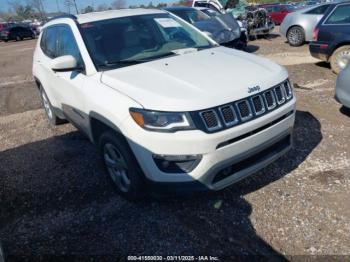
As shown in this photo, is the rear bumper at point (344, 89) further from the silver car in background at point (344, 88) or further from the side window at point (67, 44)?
the side window at point (67, 44)

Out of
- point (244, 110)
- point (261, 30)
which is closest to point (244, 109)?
point (244, 110)

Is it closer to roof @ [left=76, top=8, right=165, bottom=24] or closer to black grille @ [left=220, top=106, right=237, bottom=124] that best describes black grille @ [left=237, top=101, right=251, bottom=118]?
black grille @ [left=220, top=106, right=237, bottom=124]

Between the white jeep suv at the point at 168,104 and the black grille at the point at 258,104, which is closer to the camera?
the white jeep suv at the point at 168,104

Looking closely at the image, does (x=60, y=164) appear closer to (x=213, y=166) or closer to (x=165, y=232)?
(x=165, y=232)

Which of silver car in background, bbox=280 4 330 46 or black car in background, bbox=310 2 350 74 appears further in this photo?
silver car in background, bbox=280 4 330 46

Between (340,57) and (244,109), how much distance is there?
19.3ft

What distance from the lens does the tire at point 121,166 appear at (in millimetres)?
3170

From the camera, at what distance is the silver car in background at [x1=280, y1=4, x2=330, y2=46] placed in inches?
475

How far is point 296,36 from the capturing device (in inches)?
496

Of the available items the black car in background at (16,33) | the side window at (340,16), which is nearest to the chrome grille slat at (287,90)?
the side window at (340,16)

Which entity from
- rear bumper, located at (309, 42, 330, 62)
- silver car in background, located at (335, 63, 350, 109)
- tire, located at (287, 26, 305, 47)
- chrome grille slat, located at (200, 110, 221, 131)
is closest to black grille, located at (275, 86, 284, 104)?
chrome grille slat, located at (200, 110, 221, 131)

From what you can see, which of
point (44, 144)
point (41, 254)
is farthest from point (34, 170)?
point (41, 254)

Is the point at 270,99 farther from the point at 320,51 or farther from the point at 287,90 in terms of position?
the point at 320,51

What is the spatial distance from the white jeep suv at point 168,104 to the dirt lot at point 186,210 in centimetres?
40
